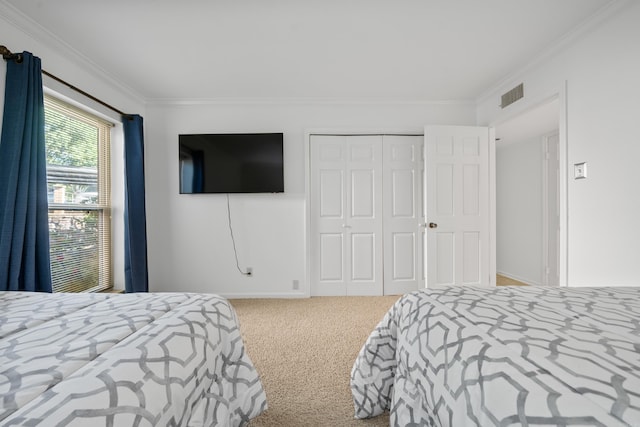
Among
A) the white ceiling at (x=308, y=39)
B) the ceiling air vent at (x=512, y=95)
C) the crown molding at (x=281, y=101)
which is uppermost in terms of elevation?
the white ceiling at (x=308, y=39)

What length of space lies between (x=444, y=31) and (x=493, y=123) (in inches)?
59.1

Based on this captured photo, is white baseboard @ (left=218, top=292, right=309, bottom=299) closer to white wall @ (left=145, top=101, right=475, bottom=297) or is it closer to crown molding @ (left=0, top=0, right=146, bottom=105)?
white wall @ (left=145, top=101, right=475, bottom=297)

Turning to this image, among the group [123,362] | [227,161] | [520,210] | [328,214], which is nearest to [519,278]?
[520,210]

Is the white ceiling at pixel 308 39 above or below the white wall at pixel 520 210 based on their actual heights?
above

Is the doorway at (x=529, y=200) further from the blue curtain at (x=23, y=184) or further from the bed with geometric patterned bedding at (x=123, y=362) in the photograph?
the blue curtain at (x=23, y=184)

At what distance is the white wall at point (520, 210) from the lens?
157 inches

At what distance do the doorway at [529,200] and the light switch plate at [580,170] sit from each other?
49.7 inches

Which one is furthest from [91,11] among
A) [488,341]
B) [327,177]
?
[488,341]

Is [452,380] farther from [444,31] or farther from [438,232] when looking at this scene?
[438,232]

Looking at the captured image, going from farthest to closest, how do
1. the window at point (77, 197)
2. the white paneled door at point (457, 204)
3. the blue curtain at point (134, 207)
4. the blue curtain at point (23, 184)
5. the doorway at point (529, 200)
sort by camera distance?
1. the doorway at point (529, 200)
2. the white paneled door at point (457, 204)
3. the blue curtain at point (134, 207)
4. the window at point (77, 197)
5. the blue curtain at point (23, 184)

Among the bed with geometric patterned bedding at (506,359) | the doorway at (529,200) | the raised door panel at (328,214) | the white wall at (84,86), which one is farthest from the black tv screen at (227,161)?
the doorway at (529,200)

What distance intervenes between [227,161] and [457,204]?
8.88 ft

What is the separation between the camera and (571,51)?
85.1 inches

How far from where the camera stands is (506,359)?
667 mm
